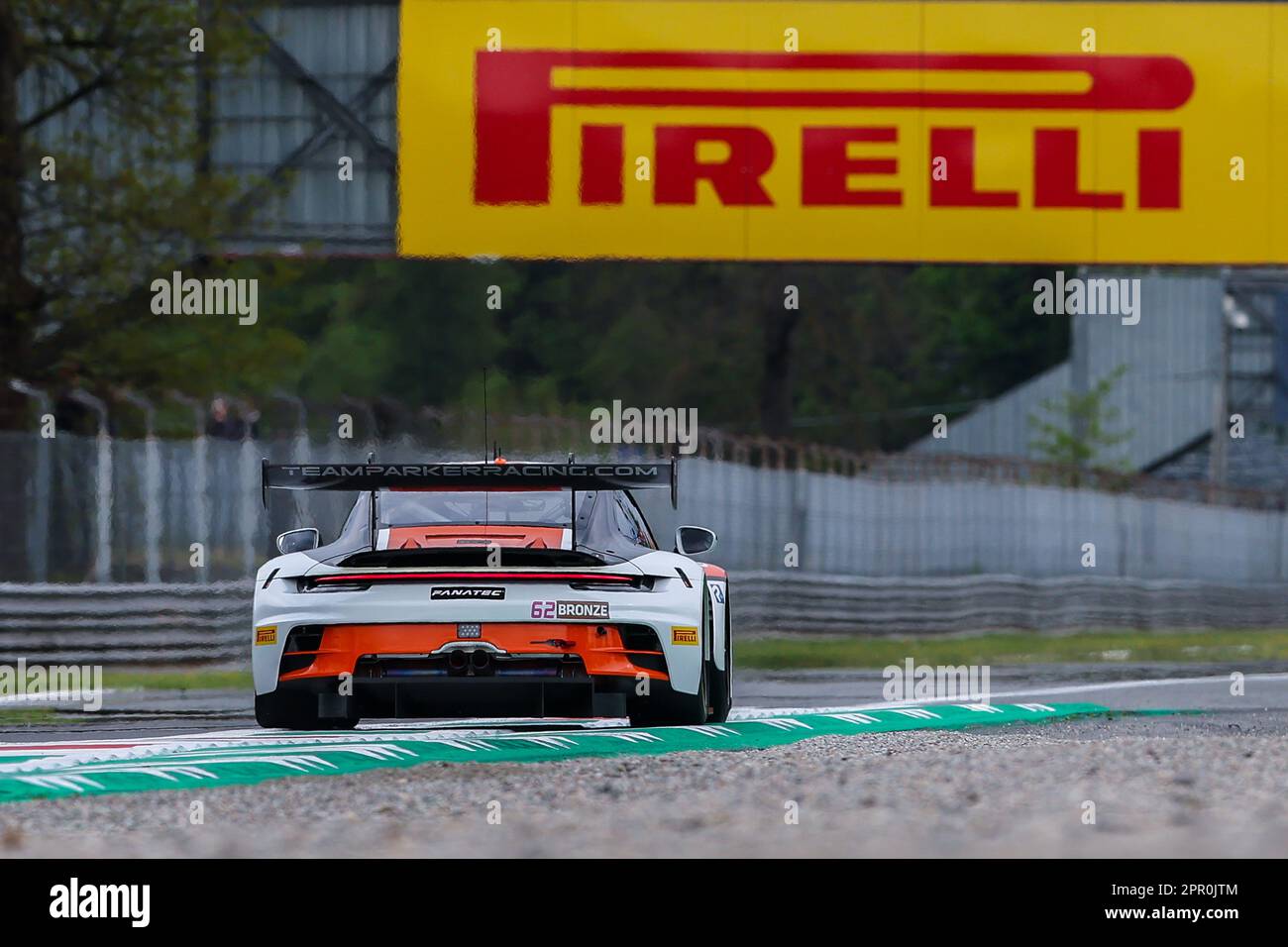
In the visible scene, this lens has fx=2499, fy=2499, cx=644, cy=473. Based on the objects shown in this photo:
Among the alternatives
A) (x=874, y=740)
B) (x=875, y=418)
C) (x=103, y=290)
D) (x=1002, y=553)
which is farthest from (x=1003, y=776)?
(x=875, y=418)

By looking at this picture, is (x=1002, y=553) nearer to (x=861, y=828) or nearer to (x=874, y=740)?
(x=874, y=740)

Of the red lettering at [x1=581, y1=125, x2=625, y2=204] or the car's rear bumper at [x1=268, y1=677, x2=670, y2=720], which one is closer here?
the car's rear bumper at [x1=268, y1=677, x2=670, y2=720]

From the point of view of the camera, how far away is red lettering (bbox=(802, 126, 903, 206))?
1041 inches

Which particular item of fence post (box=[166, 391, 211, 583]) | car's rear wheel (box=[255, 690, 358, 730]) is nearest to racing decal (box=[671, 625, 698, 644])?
car's rear wheel (box=[255, 690, 358, 730])

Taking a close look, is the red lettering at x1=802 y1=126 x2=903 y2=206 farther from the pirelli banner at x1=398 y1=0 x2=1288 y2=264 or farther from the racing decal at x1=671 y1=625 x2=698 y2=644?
the racing decal at x1=671 y1=625 x2=698 y2=644

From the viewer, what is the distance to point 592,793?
27.8ft

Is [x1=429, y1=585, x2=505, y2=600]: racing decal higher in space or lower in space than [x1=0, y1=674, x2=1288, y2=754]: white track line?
higher

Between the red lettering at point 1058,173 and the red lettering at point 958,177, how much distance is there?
0.31m

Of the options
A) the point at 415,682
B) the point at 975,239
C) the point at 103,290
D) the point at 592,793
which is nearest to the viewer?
the point at 592,793

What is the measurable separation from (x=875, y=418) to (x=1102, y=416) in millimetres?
15688

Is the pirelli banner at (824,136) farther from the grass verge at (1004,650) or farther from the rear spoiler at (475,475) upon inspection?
the rear spoiler at (475,475)

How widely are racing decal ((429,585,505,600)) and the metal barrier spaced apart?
307 inches

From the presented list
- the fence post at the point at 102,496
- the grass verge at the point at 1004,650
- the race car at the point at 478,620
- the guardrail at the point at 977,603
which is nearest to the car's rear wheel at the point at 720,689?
the race car at the point at 478,620

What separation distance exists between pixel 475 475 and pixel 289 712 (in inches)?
50.9
